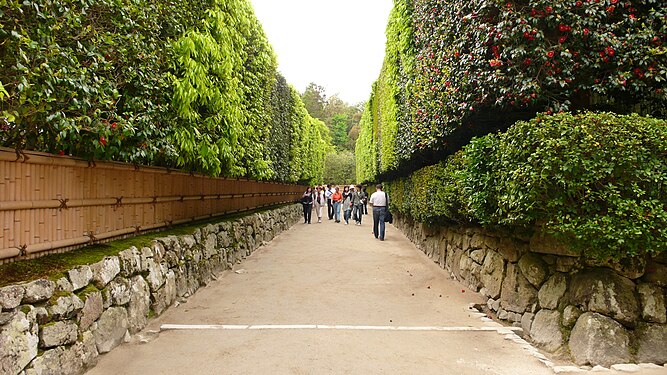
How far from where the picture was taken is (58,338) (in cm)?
378

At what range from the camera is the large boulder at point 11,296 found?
10.5 ft

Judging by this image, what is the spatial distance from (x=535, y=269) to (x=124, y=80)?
5663mm

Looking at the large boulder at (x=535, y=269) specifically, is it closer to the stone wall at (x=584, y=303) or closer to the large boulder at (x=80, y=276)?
the stone wall at (x=584, y=303)

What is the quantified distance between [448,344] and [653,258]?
235cm

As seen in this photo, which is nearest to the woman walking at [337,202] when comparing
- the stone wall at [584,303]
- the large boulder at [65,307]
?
the stone wall at [584,303]

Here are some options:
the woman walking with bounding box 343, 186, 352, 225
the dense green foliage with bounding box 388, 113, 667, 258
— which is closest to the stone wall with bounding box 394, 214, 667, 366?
the dense green foliage with bounding box 388, 113, 667, 258

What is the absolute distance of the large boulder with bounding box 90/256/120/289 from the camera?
4582 millimetres

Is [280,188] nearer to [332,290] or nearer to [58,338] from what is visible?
[332,290]

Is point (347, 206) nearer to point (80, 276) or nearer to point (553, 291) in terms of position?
point (553, 291)

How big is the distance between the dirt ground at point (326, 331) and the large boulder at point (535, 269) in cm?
81

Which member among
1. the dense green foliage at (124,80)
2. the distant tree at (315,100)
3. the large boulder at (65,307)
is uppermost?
the distant tree at (315,100)

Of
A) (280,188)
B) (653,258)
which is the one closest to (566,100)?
(653,258)

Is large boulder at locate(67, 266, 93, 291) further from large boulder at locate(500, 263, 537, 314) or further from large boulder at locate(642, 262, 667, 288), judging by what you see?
large boulder at locate(642, 262, 667, 288)

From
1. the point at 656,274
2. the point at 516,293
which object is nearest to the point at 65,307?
the point at 516,293
